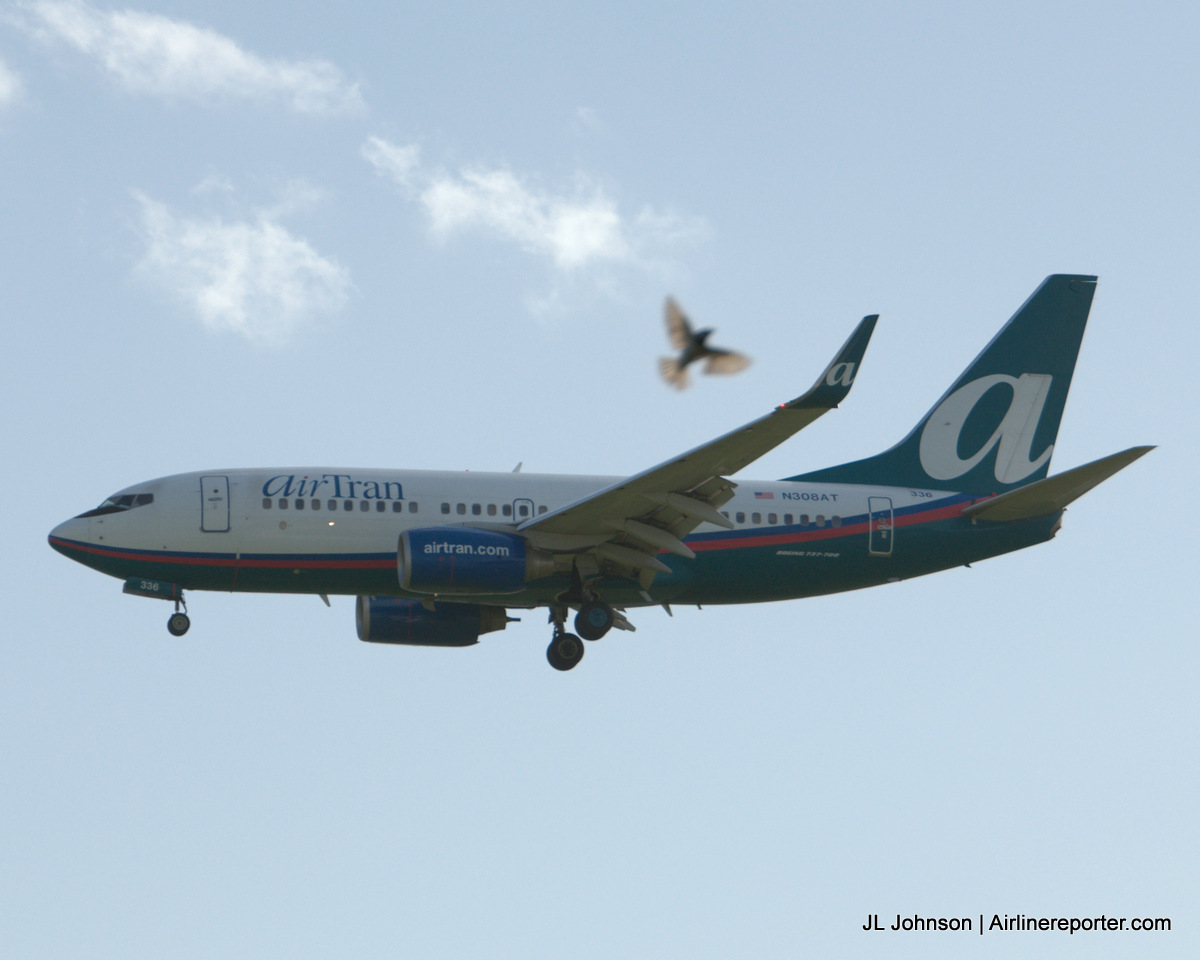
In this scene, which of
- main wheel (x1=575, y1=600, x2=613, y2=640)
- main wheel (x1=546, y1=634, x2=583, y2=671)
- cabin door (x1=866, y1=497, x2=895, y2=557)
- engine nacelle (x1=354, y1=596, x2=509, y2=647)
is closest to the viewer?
main wheel (x1=575, y1=600, x2=613, y2=640)

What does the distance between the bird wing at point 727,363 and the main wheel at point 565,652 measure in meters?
13.8

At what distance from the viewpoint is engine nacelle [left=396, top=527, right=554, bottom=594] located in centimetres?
3203

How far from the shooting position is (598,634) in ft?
113

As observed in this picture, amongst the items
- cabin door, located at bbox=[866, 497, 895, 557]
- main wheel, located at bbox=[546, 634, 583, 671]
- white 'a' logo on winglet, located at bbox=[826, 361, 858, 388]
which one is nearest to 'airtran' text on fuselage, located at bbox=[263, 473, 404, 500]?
main wheel, located at bbox=[546, 634, 583, 671]

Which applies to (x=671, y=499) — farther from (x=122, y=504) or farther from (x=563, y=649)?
(x=122, y=504)

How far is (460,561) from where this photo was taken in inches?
1268

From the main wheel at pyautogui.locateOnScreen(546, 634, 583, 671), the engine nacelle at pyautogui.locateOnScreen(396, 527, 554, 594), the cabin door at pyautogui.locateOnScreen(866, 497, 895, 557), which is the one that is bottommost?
the main wheel at pyautogui.locateOnScreen(546, 634, 583, 671)

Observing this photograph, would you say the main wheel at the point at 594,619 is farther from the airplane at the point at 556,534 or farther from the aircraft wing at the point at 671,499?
the aircraft wing at the point at 671,499

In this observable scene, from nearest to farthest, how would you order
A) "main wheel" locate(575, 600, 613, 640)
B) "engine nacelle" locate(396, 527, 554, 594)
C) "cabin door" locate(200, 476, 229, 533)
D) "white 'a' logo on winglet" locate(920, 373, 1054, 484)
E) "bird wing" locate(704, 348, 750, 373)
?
"bird wing" locate(704, 348, 750, 373), "engine nacelle" locate(396, 527, 554, 594), "cabin door" locate(200, 476, 229, 533), "main wheel" locate(575, 600, 613, 640), "white 'a' logo on winglet" locate(920, 373, 1054, 484)

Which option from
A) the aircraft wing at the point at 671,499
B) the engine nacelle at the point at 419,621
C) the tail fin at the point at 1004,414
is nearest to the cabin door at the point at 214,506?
the engine nacelle at the point at 419,621

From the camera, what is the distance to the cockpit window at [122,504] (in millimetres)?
33781

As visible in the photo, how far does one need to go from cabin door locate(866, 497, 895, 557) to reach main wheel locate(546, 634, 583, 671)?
6.50m

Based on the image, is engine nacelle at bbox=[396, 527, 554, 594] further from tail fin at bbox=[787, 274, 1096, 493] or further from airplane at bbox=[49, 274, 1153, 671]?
tail fin at bbox=[787, 274, 1096, 493]

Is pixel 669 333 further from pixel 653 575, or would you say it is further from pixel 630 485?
pixel 653 575
